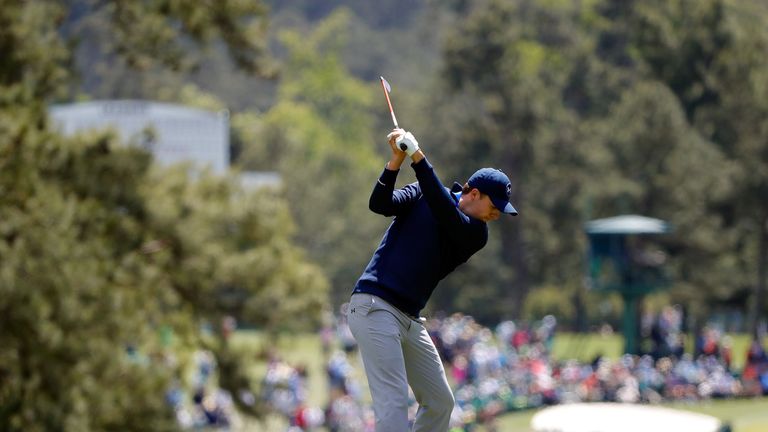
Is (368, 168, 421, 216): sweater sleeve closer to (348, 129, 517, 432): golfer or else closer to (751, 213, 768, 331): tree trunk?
(348, 129, 517, 432): golfer

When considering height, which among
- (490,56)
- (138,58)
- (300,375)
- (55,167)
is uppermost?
(490,56)

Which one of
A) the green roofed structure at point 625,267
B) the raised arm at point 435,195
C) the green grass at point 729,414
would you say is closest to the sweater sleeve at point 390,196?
the raised arm at point 435,195

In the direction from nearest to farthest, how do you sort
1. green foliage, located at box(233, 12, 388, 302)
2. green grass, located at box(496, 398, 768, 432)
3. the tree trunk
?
1. green grass, located at box(496, 398, 768, 432)
2. the tree trunk
3. green foliage, located at box(233, 12, 388, 302)

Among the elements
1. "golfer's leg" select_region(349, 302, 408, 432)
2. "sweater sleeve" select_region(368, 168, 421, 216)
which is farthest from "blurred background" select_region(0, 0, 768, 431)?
"sweater sleeve" select_region(368, 168, 421, 216)

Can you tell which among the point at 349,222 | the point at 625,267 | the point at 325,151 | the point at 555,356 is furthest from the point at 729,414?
the point at 325,151

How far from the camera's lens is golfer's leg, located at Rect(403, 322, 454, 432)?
729cm

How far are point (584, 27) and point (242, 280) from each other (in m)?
58.0

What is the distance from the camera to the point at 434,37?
359 feet

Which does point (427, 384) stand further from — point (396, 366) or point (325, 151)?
point (325, 151)

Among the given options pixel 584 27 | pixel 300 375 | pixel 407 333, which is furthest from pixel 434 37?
pixel 407 333

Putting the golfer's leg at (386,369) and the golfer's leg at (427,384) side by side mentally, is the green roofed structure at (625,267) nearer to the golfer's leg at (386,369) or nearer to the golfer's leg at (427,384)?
the golfer's leg at (427,384)

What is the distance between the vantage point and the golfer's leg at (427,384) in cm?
729

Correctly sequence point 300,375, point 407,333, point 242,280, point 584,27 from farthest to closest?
point 584,27 < point 300,375 < point 242,280 < point 407,333

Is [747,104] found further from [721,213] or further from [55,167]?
[55,167]
